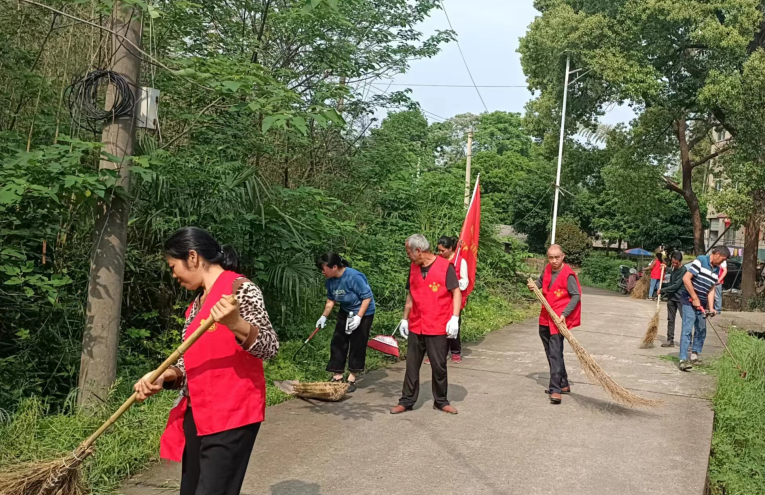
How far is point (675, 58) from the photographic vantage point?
22.0m

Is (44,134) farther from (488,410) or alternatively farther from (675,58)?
(675,58)

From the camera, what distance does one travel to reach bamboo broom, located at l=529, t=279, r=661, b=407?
6.62m

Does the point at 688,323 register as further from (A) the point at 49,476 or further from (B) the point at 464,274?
(A) the point at 49,476

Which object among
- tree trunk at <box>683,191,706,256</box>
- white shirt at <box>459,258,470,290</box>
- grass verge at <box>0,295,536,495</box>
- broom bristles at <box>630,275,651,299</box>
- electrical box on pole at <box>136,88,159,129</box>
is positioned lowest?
grass verge at <box>0,295,536,495</box>

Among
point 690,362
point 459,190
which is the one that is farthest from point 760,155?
point 690,362

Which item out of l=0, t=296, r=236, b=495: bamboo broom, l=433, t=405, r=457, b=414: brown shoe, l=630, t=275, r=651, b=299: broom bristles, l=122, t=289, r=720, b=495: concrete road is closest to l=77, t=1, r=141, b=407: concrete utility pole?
l=122, t=289, r=720, b=495: concrete road

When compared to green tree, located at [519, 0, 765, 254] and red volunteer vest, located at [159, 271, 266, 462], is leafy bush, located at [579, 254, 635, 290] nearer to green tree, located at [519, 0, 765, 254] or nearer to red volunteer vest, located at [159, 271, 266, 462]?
green tree, located at [519, 0, 765, 254]

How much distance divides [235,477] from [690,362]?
812cm

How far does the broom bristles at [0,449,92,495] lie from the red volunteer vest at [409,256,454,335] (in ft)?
11.7

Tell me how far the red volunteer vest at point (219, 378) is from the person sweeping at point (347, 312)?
405 centimetres

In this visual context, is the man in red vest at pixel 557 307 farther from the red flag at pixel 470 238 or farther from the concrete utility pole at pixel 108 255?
the concrete utility pole at pixel 108 255

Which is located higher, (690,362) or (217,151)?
(217,151)

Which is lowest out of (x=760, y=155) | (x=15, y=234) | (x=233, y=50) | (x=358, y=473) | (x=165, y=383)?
(x=358, y=473)

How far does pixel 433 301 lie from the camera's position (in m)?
6.32
